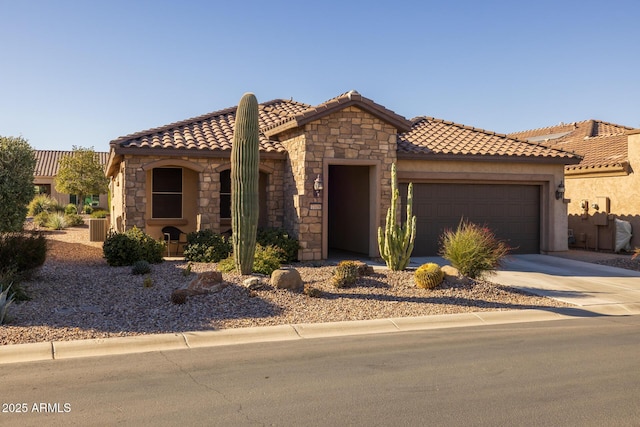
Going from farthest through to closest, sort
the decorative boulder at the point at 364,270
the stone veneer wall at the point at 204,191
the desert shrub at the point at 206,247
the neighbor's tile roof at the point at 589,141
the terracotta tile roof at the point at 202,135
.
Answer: the neighbor's tile roof at the point at 589,141, the terracotta tile roof at the point at 202,135, the stone veneer wall at the point at 204,191, the desert shrub at the point at 206,247, the decorative boulder at the point at 364,270

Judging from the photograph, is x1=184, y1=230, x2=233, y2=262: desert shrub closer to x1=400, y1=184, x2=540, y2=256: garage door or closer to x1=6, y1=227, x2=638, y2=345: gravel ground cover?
x1=6, y1=227, x2=638, y2=345: gravel ground cover

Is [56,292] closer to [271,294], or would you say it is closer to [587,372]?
[271,294]

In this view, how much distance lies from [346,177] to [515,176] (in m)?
5.25

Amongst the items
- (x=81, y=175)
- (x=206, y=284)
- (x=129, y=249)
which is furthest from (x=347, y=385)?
(x=81, y=175)

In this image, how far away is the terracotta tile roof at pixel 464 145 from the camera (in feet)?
57.8

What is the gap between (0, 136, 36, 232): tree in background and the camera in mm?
10391

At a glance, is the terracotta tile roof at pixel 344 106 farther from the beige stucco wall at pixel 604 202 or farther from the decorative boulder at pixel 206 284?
the beige stucco wall at pixel 604 202

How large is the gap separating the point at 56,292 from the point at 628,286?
11.7 meters

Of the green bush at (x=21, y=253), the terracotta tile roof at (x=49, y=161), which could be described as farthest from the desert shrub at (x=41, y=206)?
the green bush at (x=21, y=253)

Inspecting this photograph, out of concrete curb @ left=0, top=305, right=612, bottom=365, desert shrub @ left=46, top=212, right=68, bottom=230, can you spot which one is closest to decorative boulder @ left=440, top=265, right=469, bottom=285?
concrete curb @ left=0, top=305, right=612, bottom=365

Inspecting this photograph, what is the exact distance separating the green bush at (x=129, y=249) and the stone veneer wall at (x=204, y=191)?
166cm

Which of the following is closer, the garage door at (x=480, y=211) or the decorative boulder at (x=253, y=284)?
the decorative boulder at (x=253, y=284)

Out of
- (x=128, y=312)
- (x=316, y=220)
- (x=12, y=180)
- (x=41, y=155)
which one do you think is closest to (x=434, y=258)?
(x=316, y=220)

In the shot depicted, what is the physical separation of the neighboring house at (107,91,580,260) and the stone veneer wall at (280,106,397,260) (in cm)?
3
